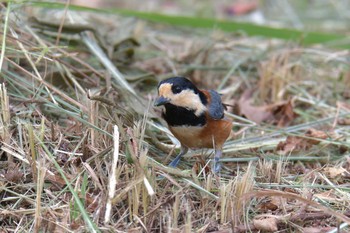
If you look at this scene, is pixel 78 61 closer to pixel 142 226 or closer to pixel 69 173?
pixel 69 173

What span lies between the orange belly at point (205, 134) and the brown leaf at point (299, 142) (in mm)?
563

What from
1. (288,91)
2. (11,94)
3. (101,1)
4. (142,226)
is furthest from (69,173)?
(101,1)

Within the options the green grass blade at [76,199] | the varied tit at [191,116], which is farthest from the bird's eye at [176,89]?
the green grass blade at [76,199]

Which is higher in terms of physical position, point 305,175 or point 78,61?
point 78,61

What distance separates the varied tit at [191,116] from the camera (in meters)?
3.86

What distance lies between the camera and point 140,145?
343 centimetres

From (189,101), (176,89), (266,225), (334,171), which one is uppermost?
(176,89)

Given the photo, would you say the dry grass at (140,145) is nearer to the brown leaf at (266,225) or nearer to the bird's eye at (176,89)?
the brown leaf at (266,225)

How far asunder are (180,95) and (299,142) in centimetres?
117

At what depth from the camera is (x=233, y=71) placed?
19.4ft

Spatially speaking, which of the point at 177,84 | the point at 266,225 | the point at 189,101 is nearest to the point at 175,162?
the point at 189,101

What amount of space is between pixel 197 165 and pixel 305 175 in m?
0.68

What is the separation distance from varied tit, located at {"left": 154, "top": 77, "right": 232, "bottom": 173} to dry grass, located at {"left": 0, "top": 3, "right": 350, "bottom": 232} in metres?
0.13

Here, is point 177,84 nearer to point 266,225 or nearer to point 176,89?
point 176,89
